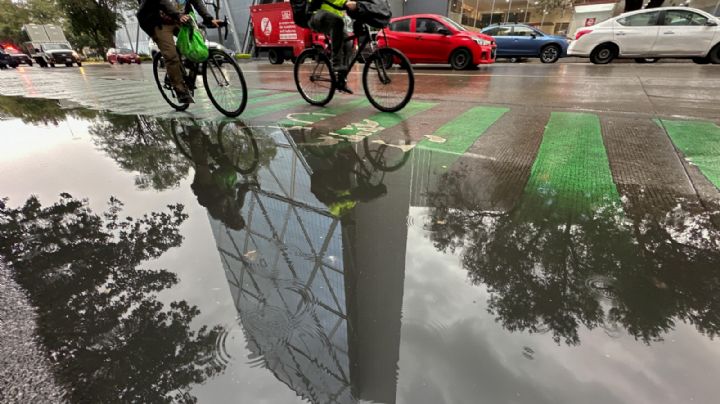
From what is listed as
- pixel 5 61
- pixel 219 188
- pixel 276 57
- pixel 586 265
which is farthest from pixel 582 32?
pixel 5 61

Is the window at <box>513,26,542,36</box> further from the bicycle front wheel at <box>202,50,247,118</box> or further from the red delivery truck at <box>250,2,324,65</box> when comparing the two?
the bicycle front wheel at <box>202,50,247,118</box>

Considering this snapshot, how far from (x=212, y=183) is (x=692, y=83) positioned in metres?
10.1

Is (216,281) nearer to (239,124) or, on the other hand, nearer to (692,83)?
(239,124)

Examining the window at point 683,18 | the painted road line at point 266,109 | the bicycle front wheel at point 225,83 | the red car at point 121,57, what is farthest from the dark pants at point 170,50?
the red car at point 121,57

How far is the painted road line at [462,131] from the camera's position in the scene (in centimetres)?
403

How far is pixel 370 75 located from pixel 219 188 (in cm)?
→ 327

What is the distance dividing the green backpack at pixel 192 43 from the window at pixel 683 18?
1419 centimetres

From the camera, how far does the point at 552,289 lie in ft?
5.92

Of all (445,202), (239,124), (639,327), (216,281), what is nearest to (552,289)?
(639,327)

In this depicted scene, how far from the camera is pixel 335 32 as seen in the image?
516 centimetres

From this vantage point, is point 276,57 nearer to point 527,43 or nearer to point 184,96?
point 527,43

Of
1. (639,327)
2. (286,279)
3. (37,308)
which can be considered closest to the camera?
(639,327)

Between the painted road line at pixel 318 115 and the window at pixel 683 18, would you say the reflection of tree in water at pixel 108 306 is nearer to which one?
the painted road line at pixel 318 115

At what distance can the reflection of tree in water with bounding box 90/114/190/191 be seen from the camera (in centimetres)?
346
